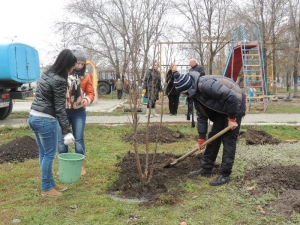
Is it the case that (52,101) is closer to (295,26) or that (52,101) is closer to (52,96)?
(52,96)

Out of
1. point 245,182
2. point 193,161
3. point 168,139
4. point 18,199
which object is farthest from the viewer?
point 168,139

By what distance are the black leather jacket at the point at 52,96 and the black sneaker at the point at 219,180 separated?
73.9 inches

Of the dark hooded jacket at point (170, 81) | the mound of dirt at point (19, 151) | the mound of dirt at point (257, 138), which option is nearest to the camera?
the dark hooded jacket at point (170, 81)

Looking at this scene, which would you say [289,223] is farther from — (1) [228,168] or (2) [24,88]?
(2) [24,88]

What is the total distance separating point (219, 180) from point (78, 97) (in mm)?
2040

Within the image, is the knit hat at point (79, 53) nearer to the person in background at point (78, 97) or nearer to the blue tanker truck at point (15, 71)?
the person in background at point (78, 97)

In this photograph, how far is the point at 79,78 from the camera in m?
4.38

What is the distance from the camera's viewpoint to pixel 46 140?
3.63 meters

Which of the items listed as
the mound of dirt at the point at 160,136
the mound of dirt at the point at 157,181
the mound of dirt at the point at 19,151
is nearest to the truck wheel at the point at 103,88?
the mound of dirt at the point at 160,136

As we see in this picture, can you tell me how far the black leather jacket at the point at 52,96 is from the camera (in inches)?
136

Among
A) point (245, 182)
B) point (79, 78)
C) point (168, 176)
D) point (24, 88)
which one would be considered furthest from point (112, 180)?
point (24, 88)

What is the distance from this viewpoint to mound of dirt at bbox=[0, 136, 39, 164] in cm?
558

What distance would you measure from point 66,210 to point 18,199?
696 millimetres

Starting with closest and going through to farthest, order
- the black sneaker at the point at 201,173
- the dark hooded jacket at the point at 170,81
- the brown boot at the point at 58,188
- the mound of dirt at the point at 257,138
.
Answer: the brown boot at the point at 58,188 → the dark hooded jacket at the point at 170,81 → the black sneaker at the point at 201,173 → the mound of dirt at the point at 257,138
